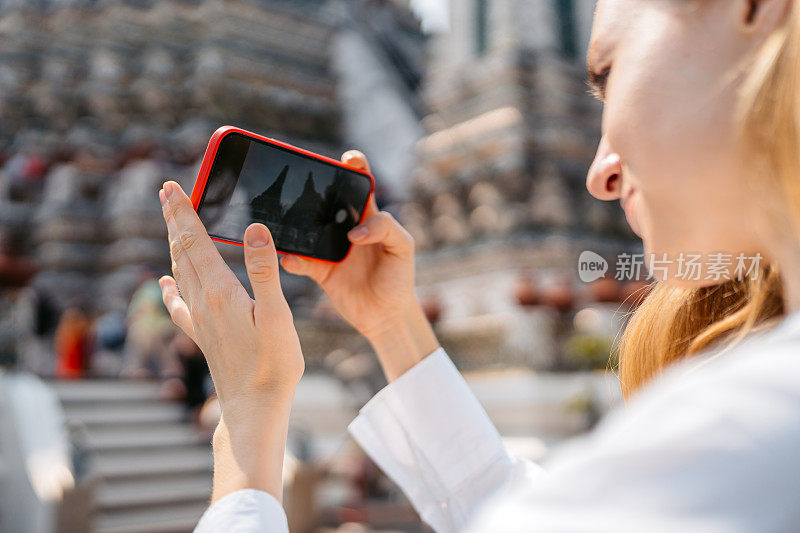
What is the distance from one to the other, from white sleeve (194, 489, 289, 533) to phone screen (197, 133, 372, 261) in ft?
1.54

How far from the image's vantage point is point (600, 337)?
562 centimetres

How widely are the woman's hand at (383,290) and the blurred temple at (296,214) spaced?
39 centimetres

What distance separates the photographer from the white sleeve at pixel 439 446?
1.12 meters

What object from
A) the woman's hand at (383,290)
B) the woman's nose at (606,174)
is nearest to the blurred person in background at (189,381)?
the woman's hand at (383,290)

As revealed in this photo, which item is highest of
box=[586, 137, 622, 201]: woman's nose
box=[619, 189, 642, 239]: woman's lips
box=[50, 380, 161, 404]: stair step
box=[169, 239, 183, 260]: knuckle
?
box=[586, 137, 622, 201]: woman's nose

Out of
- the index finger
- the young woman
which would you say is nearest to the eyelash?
the young woman

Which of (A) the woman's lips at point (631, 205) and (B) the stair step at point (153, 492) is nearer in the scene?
(A) the woman's lips at point (631, 205)

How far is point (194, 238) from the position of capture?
917 mm

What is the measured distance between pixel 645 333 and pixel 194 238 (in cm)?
61

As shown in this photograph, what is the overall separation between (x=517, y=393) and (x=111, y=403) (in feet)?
10.9

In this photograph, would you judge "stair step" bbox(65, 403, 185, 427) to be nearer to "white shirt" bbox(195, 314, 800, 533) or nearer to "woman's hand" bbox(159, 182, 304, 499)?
"woman's hand" bbox(159, 182, 304, 499)

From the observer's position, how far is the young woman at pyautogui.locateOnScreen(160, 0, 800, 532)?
442mm

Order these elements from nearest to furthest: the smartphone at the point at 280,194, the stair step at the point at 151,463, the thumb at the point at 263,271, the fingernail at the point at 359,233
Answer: the thumb at the point at 263,271, the smartphone at the point at 280,194, the fingernail at the point at 359,233, the stair step at the point at 151,463

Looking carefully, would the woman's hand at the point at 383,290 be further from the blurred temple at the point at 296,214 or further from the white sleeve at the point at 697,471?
the white sleeve at the point at 697,471
